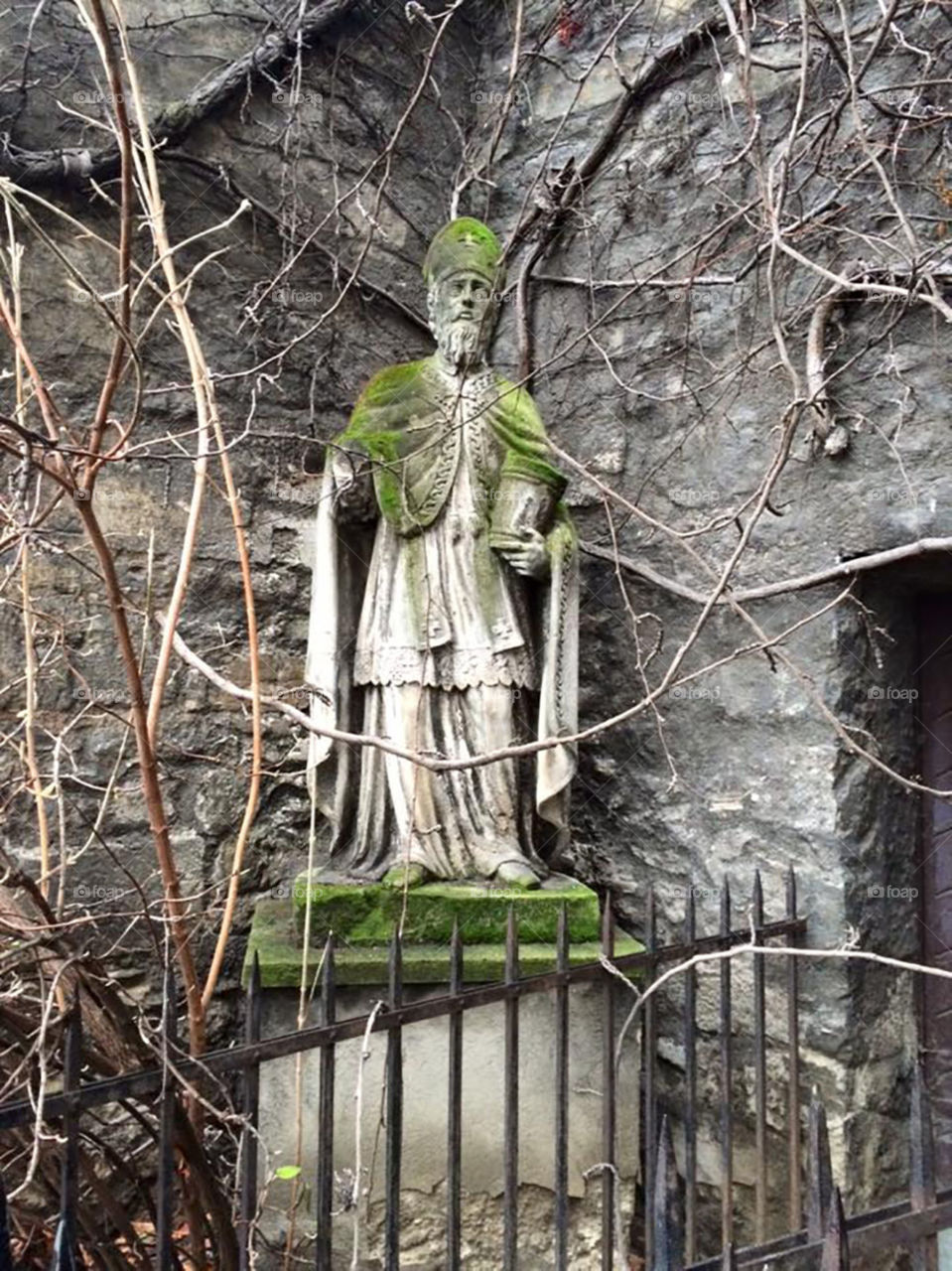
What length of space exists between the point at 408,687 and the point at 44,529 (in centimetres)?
157

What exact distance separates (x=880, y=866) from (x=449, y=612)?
69.5 inches

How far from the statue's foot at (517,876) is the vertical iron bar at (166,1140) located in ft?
4.61

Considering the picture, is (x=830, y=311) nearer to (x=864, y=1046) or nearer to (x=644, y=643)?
(x=644, y=643)

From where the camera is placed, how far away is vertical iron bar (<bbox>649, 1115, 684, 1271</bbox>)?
3.61 feet

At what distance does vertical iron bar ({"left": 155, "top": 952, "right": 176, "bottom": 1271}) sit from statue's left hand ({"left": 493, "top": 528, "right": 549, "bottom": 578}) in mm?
1841

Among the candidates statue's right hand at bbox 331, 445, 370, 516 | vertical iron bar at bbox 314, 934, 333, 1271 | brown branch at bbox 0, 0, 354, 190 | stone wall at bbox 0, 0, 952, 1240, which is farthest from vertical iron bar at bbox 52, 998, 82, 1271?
brown branch at bbox 0, 0, 354, 190

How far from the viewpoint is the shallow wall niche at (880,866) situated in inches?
130

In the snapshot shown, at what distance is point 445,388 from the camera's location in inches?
133

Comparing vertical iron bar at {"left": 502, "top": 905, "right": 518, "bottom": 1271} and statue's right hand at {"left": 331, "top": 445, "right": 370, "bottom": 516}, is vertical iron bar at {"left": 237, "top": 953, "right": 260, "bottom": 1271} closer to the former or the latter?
vertical iron bar at {"left": 502, "top": 905, "right": 518, "bottom": 1271}

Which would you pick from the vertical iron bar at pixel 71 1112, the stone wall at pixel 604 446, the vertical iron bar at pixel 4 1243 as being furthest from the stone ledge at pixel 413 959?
the vertical iron bar at pixel 4 1243

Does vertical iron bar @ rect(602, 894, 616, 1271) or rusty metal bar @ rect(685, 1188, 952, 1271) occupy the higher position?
rusty metal bar @ rect(685, 1188, 952, 1271)

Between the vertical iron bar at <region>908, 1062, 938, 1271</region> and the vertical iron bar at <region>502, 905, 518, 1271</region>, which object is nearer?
the vertical iron bar at <region>908, 1062, 938, 1271</region>

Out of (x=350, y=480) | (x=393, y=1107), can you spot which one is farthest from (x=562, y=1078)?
(x=350, y=480)

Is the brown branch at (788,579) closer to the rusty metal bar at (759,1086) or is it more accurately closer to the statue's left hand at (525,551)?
the statue's left hand at (525,551)
